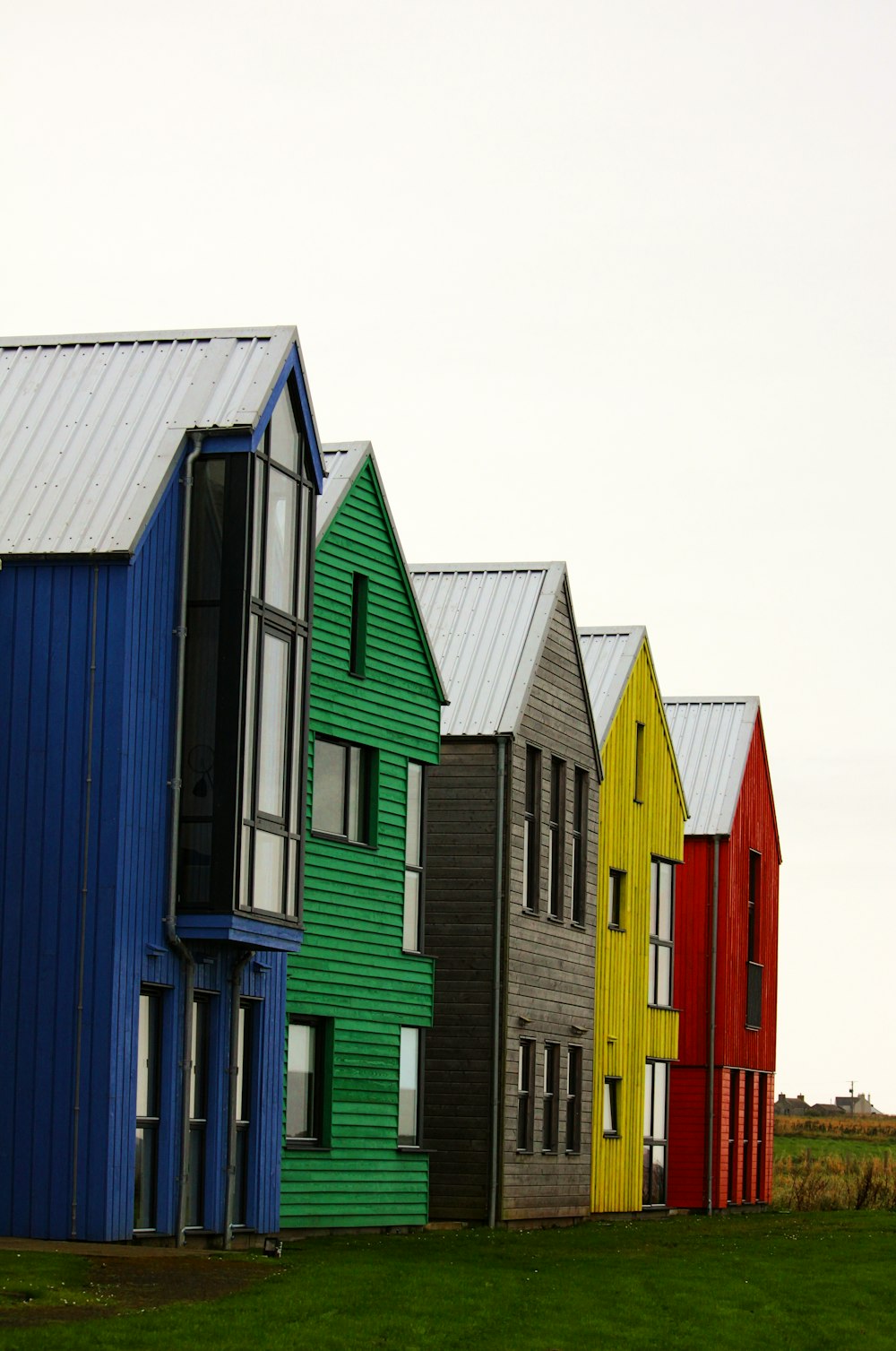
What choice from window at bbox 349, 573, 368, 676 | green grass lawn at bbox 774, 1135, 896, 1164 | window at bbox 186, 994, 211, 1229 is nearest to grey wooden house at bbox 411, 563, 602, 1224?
window at bbox 349, 573, 368, 676

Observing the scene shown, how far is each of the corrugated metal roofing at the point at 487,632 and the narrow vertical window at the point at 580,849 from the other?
9.07ft

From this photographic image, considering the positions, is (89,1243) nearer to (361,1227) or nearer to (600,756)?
(361,1227)

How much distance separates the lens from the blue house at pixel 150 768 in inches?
873

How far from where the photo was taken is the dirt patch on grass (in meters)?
16.0

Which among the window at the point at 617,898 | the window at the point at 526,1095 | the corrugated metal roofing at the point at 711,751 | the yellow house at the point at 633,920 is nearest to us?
the window at the point at 526,1095

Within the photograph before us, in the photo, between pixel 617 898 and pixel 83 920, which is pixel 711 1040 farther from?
pixel 83 920

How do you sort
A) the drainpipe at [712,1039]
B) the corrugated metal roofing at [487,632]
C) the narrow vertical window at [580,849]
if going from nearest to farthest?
1. the corrugated metal roofing at [487,632]
2. the narrow vertical window at [580,849]
3. the drainpipe at [712,1039]

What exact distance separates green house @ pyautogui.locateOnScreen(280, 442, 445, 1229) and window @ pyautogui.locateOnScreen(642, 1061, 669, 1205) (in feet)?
36.6

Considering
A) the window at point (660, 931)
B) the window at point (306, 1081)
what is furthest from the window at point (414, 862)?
the window at point (660, 931)

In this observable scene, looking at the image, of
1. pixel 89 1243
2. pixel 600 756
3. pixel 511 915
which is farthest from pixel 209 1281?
pixel 600 756

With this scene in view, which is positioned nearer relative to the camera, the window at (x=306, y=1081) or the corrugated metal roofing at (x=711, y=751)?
the window at (x=306, y=1081)

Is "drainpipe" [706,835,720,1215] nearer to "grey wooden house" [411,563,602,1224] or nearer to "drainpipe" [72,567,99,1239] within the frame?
"grey wooden house" [411,563,602,1224]

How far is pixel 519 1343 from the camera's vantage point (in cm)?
1645

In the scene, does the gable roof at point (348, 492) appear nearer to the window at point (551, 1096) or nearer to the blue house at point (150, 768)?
the blue house at point (150, 768)
